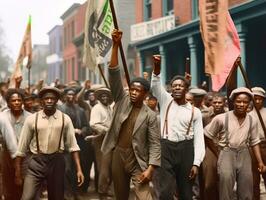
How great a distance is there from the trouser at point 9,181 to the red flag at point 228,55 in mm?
2790

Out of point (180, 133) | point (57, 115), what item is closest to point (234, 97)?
point (180, 133)

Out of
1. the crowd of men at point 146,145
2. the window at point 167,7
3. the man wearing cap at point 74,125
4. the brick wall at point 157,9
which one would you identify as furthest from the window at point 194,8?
the crowd of men at point 146,145

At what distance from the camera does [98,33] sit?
8.66 m

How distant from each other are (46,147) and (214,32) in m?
2.61

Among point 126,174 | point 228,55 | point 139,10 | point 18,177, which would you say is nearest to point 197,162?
point 126,174

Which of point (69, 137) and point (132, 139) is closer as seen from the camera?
point (132, 139)

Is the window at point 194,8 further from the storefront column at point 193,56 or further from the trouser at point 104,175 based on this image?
the trouser at point 104,175

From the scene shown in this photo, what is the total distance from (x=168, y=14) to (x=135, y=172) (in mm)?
19544

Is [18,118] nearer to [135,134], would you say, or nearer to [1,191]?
[1,191]

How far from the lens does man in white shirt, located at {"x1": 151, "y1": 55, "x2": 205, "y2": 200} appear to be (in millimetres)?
6371

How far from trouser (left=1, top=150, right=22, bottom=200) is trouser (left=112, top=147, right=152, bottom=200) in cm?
182

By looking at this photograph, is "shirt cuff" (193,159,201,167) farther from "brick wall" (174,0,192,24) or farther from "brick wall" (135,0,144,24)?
"brick wall" (135,0,144,24)

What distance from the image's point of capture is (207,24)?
23.3 feet

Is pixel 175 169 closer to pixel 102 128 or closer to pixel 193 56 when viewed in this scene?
pixel 102 128
